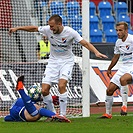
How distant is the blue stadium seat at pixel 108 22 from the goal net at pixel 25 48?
960 centimetres

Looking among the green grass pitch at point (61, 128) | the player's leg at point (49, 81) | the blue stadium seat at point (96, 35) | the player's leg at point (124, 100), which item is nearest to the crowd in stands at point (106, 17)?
the blue stadium seat at point (96, 35)

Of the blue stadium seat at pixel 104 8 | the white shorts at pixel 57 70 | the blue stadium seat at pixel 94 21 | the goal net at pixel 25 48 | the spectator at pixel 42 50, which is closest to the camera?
the white shorts at pixel 57 70

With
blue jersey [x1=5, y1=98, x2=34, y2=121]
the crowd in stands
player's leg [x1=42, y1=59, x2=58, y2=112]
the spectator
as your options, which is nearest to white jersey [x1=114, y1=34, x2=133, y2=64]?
player's leg [x1=42, y1=59, x2=58, y2=112]

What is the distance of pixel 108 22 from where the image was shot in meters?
26.1

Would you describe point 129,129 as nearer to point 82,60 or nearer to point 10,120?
point 10,120

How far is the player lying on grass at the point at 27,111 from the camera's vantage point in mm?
10773

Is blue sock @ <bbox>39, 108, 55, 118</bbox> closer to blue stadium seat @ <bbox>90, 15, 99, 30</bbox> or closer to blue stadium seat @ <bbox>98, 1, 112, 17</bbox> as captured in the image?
blue stadium seat @ <bbox>90, 15, 99, 30</bbox>

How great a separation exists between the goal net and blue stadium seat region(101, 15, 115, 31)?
9.60 meters

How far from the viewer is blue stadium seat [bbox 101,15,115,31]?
1024 inches

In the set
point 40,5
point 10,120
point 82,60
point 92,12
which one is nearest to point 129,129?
point 10,120

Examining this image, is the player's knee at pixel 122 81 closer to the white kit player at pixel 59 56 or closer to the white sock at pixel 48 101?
the white kit player at pixel 59 56

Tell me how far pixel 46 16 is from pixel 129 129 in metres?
6.67

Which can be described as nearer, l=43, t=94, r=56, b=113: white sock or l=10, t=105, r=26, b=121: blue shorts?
l=10, t=105, r=26, b=121: blue shorts

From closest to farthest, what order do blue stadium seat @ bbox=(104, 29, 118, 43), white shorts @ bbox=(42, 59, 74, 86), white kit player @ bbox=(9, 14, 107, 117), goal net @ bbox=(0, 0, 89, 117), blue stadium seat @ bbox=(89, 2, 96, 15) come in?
white kit player @ bbox=(9, 14, 107, 117), white shorts @ bbox=(42, 59, 74, 86), goal net @ bbox=(0, 0, 89, 117), blue stadium seat @ bbox=(104, 29, 118, 43), blue stadium seat @ bbox=(89, 2, 96, 15)
